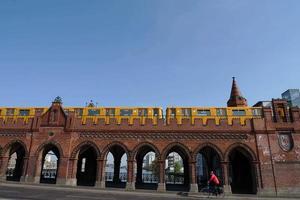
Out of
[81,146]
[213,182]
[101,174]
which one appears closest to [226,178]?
[213,182]

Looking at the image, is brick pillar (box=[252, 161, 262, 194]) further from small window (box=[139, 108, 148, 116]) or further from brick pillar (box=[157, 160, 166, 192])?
small window (box=[139, 108, 148, 116])

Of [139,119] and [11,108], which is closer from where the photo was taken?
[139,119]

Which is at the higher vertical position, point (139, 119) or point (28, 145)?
point (139, 119)

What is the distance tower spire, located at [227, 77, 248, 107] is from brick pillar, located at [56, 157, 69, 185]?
31.7m

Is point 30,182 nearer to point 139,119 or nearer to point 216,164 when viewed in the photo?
point 139,119

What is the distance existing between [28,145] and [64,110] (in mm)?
5702

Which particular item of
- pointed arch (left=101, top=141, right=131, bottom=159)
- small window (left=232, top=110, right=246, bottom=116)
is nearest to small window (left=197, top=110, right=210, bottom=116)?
small window (left=232, top=110, right=246, bottom=116)

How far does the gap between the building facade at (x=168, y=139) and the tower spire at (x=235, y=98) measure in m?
14.6

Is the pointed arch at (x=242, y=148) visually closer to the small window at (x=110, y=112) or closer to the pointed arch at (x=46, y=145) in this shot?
the small window at (x=110, y=112)

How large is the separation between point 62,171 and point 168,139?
12.3m

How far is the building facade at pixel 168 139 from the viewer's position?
23.9m

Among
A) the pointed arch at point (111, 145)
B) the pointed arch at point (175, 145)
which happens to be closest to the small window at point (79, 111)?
the pointed arch at point (111, 145)

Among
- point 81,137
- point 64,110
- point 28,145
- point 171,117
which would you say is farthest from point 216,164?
point 28,145

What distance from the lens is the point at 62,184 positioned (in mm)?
24609
